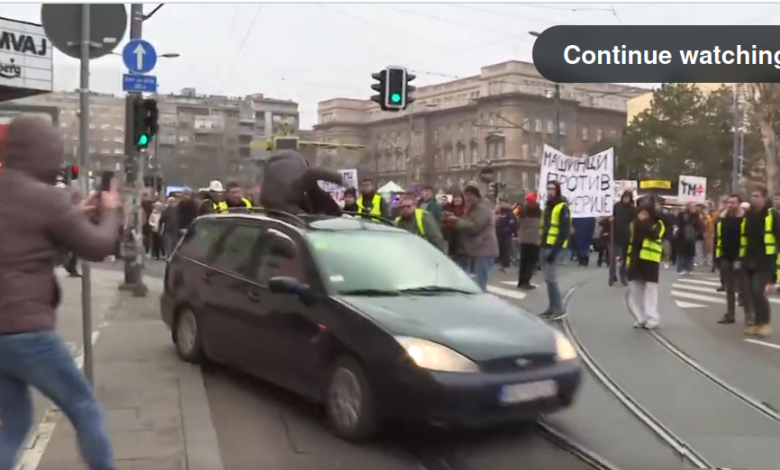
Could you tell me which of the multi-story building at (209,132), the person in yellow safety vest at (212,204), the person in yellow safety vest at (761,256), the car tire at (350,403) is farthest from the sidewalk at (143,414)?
the multi-story building at (209,132)

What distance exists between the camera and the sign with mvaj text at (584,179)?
1967 centimetres

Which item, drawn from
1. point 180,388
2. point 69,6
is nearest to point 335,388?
point 180,388

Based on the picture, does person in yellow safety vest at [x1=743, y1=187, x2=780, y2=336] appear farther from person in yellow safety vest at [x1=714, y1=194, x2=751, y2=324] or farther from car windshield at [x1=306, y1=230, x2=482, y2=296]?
car windshield at [x1=306, y1=230, x2=482, y2=296]

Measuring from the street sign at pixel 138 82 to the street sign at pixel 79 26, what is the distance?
7.13 metres

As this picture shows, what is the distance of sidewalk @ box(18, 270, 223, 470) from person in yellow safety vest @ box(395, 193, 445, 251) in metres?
3.64

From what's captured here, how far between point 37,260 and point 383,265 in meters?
3.50

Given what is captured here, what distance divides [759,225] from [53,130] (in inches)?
382

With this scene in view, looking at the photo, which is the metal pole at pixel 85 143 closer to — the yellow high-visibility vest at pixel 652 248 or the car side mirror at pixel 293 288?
the car side mirror at pixel 293 288

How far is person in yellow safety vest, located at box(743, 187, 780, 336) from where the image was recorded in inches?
455

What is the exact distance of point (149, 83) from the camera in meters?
13.9

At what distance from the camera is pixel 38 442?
6008mm

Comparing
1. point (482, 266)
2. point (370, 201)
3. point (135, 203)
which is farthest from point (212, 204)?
point (482, 266)

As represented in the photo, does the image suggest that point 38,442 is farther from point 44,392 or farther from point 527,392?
point 527,392

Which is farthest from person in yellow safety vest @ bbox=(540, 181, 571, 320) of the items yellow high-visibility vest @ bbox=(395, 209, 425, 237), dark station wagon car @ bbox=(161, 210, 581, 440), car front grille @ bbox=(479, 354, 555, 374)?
car front grille @ bbox=(479, 354, 555, 374)
